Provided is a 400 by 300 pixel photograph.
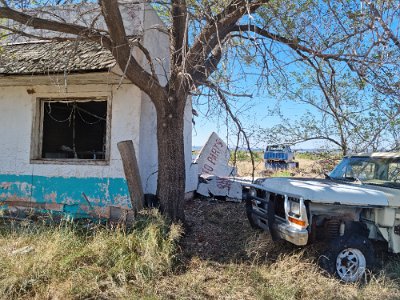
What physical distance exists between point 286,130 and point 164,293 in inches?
287

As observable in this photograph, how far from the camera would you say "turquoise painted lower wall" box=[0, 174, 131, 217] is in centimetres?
710

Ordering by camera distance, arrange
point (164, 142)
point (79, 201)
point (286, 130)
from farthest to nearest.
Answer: point (286, 130) < point (79, 201) < point (164, 142)

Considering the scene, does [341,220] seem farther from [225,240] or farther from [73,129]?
[73,129]

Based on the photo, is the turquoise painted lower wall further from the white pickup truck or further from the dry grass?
the white pickup truck

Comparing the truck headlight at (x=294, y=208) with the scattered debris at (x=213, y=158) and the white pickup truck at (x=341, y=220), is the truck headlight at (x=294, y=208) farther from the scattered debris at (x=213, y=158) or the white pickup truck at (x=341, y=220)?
the scattered debris at (x=213, y=158)

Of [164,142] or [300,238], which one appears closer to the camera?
[300,238]

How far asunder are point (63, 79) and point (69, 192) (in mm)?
2329

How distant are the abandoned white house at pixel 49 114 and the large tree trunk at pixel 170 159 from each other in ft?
3.45

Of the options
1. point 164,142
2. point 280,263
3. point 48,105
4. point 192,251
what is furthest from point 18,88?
point 280,263

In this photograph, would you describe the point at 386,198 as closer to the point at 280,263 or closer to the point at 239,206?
the point at 280,263

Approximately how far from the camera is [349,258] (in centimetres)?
480

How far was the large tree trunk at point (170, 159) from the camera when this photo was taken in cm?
614

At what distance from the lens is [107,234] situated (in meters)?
5.66

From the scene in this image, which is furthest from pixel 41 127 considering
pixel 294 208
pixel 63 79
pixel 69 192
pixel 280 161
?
pixel 280 161
